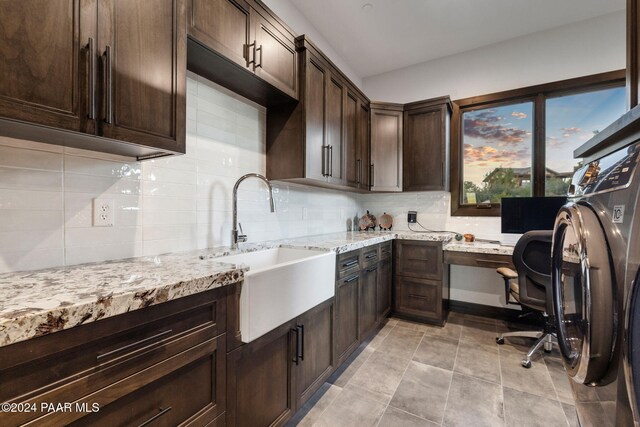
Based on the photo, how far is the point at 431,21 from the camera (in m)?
2.59

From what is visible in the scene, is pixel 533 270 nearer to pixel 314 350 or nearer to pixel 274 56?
pixel 314 350

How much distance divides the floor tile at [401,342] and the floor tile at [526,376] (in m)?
0.63

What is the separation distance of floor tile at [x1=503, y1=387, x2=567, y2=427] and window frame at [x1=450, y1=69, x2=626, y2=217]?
70.1 inches

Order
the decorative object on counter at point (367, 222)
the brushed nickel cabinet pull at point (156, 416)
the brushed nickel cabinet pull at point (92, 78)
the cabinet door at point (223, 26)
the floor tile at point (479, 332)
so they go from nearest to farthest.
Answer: the brushed nickel cabinet pull at point (156, 416) → the brushed nickel cabinet pull at point (92, 78) → the cabinet door at point (223, 26) → the floor tile at point (479, 332) → the decorative object on counter at point (367, 222)

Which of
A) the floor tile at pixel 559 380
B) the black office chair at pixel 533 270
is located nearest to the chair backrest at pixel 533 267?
the black office chair at pixel 533 270

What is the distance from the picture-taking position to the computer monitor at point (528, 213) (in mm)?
2527

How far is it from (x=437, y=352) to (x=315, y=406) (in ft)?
3.79

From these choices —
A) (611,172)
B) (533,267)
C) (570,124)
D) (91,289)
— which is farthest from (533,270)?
(91,289)

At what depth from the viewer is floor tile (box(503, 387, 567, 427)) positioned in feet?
4.88

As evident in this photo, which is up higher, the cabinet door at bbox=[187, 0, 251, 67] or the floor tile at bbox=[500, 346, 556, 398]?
the cabinet door at bbox=[187, 0, 251, 67]

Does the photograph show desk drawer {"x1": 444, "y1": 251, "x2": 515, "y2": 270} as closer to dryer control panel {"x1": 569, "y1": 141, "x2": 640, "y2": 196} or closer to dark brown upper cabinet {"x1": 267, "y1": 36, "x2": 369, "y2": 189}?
dark brown upper cabinet {"x1": 267, "y1": 36, "x2": 369, "y2": 189}

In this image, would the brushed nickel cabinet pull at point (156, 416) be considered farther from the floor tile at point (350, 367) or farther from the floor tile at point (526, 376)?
the floor tile at point (526, 376)

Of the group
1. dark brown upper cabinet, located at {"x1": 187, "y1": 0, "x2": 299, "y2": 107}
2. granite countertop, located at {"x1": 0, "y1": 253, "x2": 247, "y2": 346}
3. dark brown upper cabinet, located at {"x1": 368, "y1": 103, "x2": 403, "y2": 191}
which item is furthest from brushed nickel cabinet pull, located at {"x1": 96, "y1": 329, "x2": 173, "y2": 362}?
dark brown upper cabinet, located at {"x1": 368, "y1": 103, "x2": 403, "y2": 191}

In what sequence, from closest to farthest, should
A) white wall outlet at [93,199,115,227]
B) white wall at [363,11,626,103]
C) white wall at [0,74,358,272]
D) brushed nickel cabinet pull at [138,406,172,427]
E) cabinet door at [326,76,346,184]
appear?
brushed nickel cabinet pull at [138,406,172,427]
white wall at [0,74,358,272]
white wall outlet at [93,199,115,227]
cabinet door at [326,76,346,184]
white wall at [363,11,626,103]
